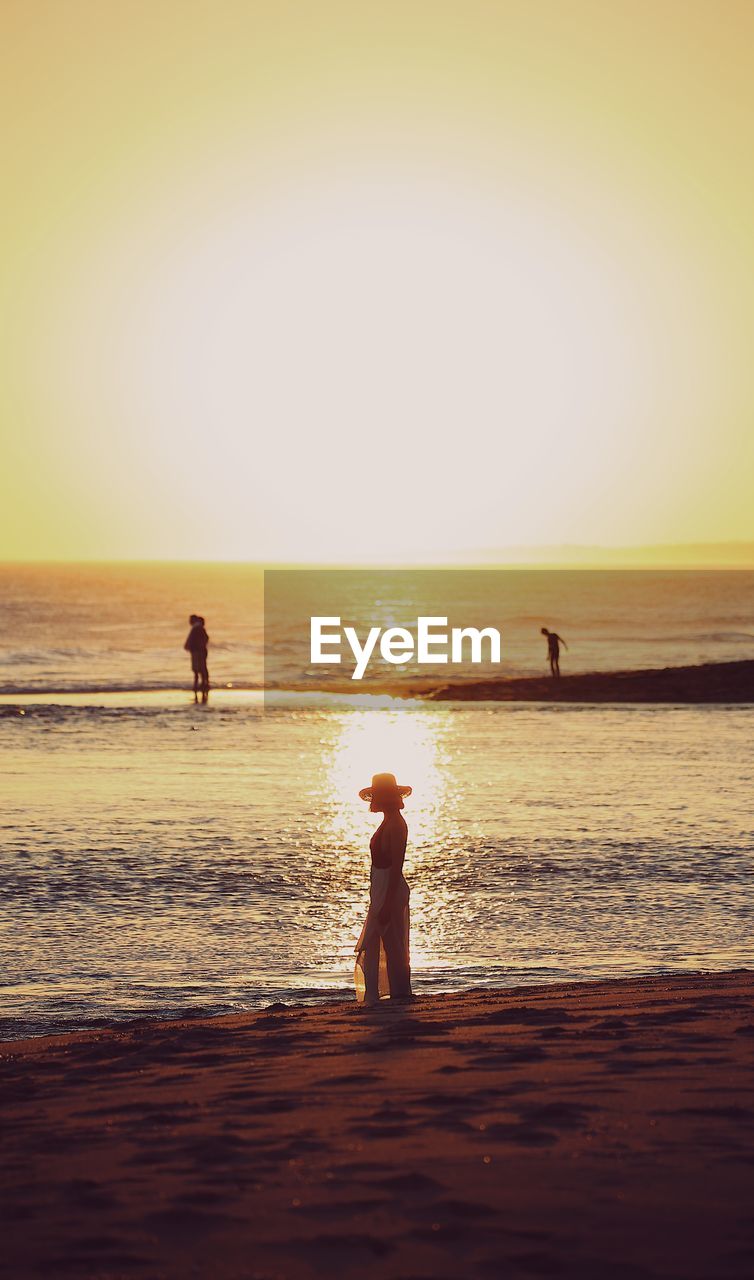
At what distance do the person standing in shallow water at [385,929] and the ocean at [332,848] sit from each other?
0.65m

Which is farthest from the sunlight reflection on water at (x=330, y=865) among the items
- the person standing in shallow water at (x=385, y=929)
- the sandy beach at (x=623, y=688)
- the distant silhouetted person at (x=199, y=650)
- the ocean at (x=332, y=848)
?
the sandy beach at (x=623, y=688)

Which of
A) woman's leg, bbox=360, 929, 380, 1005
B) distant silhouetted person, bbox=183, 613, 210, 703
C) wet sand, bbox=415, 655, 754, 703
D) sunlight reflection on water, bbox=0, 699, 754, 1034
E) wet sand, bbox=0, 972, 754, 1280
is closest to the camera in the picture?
wet sand, bbox=0, 972, 754, 1280

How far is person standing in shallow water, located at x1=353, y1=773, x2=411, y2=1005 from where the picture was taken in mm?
7898

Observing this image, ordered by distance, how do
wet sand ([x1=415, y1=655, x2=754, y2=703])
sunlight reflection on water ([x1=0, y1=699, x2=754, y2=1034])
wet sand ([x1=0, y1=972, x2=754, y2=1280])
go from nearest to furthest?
1. wet sand ([x1=0, y1=972, x2=754, y2=1280])
2. sunlight reflection on water ([x1=0, y1=699, x2=754, y2=1034])
3. wet sand ([x1=415, y1=655, x2=754, y2=703])

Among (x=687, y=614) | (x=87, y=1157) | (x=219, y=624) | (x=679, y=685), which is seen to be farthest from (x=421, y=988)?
(x=687, y=614)

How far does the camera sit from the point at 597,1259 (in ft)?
12.9

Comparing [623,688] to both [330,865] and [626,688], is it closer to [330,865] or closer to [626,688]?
[626,688]

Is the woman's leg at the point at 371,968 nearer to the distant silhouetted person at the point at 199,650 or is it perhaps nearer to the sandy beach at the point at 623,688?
the distant silhouetted person at the point at 199,650

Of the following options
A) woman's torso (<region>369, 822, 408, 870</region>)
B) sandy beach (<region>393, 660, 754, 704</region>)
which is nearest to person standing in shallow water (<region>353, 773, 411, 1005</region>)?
woman's torso (<region>369, 822, 408, 870</region>)

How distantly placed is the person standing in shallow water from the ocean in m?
0.65

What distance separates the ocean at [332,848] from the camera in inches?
362

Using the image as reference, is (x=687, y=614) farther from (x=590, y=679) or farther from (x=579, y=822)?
(x=579, y=822)

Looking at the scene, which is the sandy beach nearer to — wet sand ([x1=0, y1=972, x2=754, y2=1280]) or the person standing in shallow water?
the person standing in shallow water

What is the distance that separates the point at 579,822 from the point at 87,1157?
1057 centimetres
